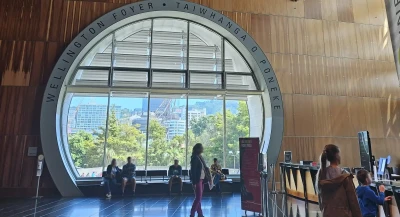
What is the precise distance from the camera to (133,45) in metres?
8.20

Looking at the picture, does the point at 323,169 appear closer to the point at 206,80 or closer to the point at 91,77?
the point at 206,80

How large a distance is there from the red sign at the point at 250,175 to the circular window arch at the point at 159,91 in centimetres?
312

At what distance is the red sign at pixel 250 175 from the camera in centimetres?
452

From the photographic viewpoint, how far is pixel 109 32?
25.7 feet

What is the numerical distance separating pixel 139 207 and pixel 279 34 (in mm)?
7035

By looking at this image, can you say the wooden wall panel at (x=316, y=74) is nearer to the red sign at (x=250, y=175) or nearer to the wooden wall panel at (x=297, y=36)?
the wooden wall panel at (x=297, y=36)

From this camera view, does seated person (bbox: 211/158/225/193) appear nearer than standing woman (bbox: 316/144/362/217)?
No

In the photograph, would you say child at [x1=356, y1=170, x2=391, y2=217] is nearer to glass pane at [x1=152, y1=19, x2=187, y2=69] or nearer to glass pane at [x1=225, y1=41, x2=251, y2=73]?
glass pane at [x1=225, y1=41, x2=251, y2=73]

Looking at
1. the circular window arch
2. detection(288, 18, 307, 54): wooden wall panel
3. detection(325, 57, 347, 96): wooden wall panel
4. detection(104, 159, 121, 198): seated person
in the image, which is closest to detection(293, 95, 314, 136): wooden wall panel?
the circular window arch

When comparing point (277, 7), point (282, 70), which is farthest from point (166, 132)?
point (277, 7)

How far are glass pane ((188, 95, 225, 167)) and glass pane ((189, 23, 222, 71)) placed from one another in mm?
1105

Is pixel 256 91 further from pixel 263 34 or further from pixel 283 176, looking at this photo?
pixel 283 176

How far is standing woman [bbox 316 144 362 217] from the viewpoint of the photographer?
6.15 feet

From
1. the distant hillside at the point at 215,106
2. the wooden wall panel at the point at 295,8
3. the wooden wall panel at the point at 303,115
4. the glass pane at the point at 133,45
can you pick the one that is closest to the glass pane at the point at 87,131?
the glass pane at the point at 133,45
